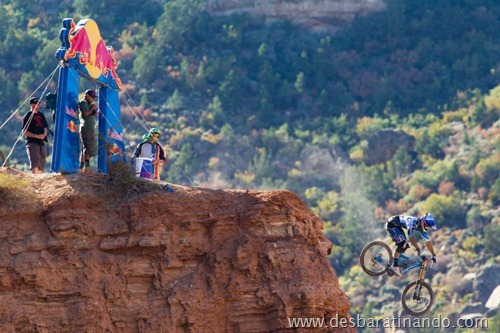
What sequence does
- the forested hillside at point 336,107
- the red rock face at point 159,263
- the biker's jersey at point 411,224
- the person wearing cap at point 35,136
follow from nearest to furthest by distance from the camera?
the red rock face at point 159,263, the person wearing cap at point 35,136, the biker's jersey at point 411,224, the forested hillside at point 336,107

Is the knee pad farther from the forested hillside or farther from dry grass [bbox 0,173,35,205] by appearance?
the forested hillside

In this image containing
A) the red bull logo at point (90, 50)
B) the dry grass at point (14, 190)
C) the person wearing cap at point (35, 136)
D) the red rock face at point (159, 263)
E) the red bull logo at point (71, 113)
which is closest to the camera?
the red rock face at point (159, 263)

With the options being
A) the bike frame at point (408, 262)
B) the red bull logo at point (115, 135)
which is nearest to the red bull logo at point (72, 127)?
the red bull logo at point (115, 135)

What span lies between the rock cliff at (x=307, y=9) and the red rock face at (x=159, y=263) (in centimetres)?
A: 7898

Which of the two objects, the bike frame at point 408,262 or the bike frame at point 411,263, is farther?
the bike frame at point 408,262

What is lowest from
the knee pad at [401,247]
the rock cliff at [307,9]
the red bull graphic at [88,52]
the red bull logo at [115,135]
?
the knee pad at [401,247]

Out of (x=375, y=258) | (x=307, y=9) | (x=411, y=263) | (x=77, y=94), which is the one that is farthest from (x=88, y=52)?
(x=307, y=9)

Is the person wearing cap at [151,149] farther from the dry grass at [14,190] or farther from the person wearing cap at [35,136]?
the dry grass at [14,190]

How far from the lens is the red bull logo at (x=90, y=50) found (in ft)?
72.0

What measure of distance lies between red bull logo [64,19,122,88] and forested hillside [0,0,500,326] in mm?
38699

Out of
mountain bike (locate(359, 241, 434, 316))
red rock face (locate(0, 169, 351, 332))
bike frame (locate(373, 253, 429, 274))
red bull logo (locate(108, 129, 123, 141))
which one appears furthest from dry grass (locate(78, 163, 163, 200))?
bike frame (locate(373, 253, 429, 274))

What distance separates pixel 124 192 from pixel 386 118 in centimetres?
6919

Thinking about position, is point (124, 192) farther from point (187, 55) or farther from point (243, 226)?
point (187, 55)

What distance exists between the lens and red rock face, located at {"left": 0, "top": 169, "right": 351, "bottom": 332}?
60.6 ft
